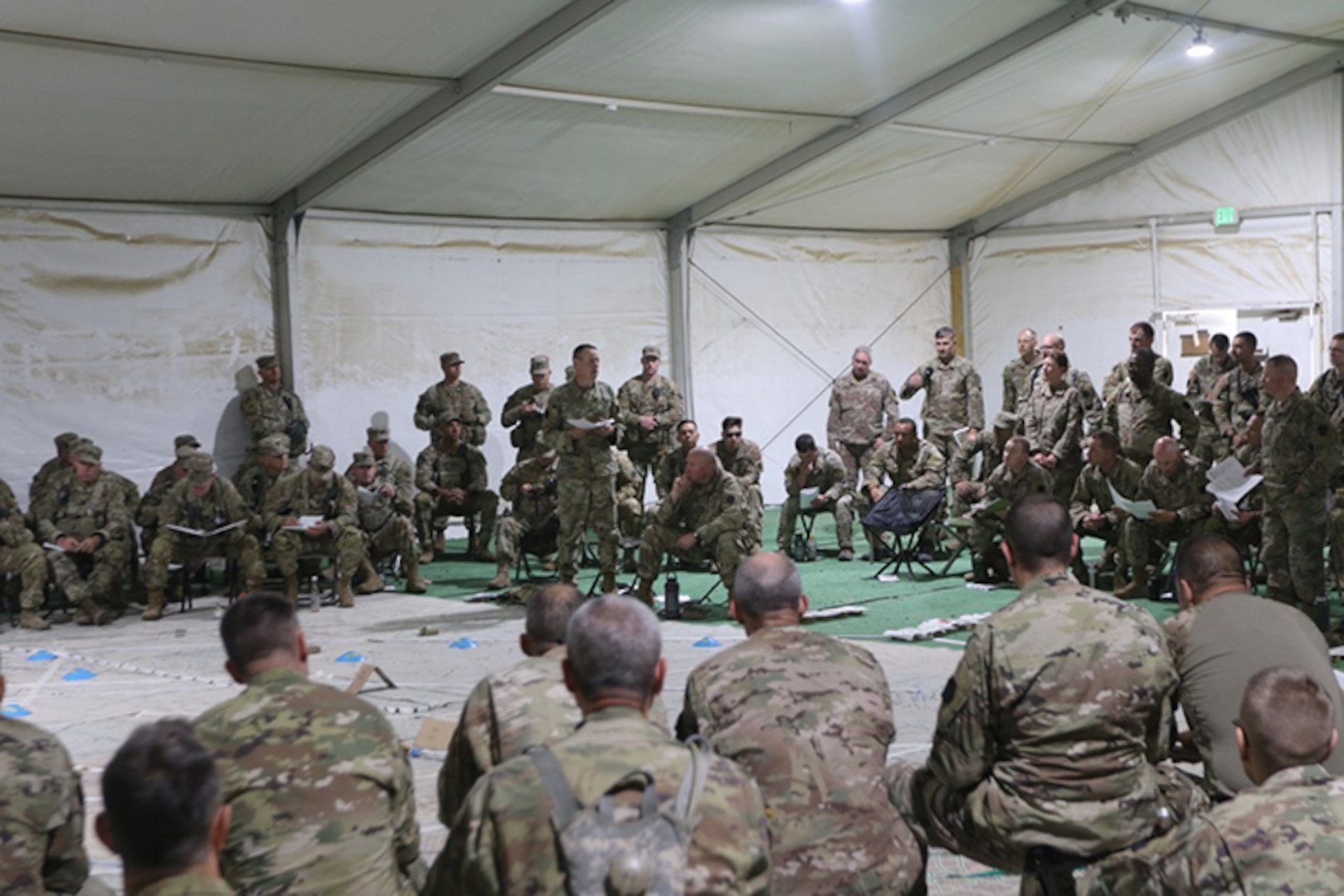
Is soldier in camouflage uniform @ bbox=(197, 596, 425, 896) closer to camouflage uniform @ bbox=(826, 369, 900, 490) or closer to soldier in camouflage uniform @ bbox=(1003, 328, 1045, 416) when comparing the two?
soldier in camouflage uniform @ bbox=(1003, 328, 1045, 416)

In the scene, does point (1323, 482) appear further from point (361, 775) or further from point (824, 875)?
point (361, 775)

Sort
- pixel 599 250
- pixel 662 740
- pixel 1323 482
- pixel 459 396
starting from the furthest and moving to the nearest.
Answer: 1. pixel 599 250
2. pixel 459 396
3. pixel 1323 482
4. pixel 662 740

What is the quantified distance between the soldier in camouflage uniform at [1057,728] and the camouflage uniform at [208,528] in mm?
8369

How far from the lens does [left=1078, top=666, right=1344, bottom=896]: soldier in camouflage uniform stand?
268 cm

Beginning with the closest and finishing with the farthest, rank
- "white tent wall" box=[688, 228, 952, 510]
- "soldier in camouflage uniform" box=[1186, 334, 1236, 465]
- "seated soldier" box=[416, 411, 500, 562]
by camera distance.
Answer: "soldier in camouflage uniform" box=[1186, 334, 1236, 465], "seated soldier" box=[416, 411, 500, 562], "white tent wall" box=[688, 228, 952, 510]

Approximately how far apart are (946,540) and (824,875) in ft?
32.0

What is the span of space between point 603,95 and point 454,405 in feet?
11.7

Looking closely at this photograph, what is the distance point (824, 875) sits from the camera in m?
3.36

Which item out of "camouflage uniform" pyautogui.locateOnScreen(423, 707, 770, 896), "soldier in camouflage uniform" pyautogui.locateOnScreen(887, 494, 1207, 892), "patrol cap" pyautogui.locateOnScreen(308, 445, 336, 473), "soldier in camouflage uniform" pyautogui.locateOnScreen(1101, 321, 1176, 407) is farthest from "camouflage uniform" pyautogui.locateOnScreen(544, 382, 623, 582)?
"camouflage uniform" pyautogui.locateOnScreen(423, 707, 770, 896)

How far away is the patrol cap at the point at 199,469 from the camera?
439 inches

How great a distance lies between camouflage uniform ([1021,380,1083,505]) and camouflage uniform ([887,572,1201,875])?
25.1 feet

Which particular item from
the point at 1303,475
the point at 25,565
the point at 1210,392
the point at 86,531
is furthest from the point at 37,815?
the point at 1210,392

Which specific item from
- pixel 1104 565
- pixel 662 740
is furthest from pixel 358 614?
pixel 662 740

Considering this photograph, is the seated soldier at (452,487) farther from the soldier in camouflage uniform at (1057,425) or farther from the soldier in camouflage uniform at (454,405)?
the soldier in camouflage uniform at (1057,425)
